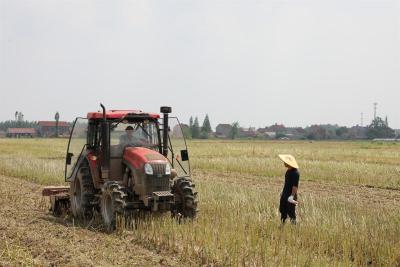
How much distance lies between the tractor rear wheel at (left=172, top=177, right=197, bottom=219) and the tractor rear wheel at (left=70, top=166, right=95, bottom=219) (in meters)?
1.62

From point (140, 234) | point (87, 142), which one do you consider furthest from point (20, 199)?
point (140, 234)

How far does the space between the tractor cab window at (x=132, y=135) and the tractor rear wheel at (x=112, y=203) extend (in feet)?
2.69

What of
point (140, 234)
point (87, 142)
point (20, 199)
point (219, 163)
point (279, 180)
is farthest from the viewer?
point (219, 163)

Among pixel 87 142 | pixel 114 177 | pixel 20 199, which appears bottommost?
pixel 20 199

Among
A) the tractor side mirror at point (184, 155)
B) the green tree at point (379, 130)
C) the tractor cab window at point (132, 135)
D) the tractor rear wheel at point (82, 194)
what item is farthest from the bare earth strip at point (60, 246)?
the green tree at point (379, 130)

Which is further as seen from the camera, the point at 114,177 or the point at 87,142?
the point at 87,142

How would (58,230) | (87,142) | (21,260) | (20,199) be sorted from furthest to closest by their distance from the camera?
(20,199)
(87,142)
(58,230)
(21,260)

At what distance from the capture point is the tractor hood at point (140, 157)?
27.3 ft

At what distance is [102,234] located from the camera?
26.0 feet

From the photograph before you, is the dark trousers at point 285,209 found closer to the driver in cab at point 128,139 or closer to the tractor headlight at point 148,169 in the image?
the tractor headlight at point 148,169

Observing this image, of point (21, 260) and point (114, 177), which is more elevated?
point (114, 177)

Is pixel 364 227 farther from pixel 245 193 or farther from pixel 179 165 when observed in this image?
pixel 245 193

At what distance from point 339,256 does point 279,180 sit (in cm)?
1133

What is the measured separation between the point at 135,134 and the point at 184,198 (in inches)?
61.2
